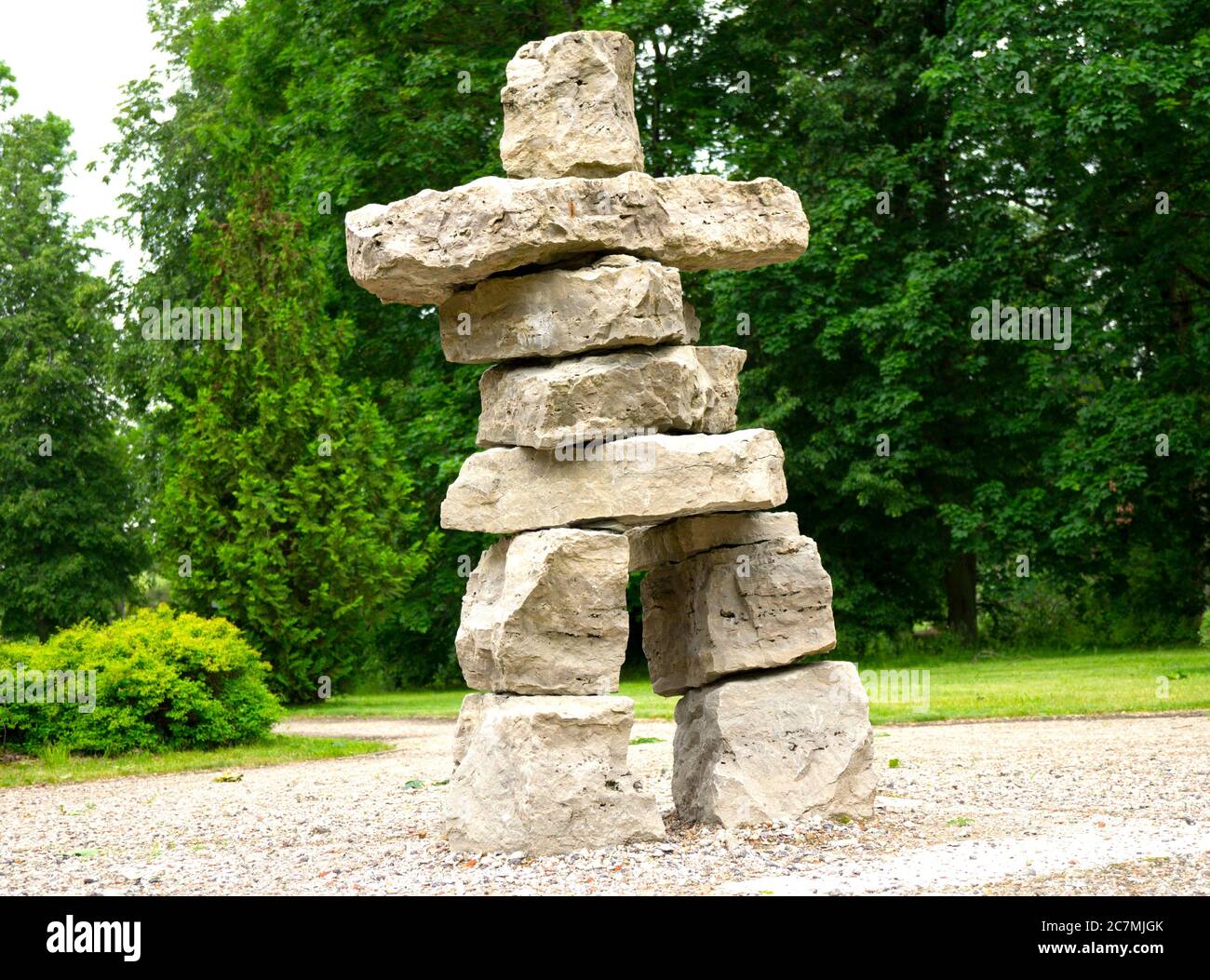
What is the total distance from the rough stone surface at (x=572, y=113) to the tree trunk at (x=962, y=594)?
18734 mm

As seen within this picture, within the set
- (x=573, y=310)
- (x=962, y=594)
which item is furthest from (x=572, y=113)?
(x=962, y=594)

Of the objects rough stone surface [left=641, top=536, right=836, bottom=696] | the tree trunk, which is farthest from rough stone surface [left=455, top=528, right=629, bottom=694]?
the tree trunk

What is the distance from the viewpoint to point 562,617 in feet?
27.0

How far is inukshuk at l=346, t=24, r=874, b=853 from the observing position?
8180 mm

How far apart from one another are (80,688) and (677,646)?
314 inches

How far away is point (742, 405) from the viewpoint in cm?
2494

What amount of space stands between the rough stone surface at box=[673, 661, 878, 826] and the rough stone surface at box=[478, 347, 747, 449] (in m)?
1.74

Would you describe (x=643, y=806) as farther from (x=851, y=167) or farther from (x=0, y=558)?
(x=0, y=558)

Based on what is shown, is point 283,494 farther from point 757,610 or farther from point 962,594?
point 757,610

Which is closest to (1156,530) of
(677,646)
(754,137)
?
(754,137)

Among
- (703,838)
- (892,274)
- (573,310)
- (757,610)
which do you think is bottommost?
(703,838)

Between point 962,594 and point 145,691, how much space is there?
53.4ft

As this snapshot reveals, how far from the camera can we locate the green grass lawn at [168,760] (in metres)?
13.4

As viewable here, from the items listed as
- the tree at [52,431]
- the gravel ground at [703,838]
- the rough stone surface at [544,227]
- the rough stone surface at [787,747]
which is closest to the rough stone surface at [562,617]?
the rough stone surface at [787,747]
